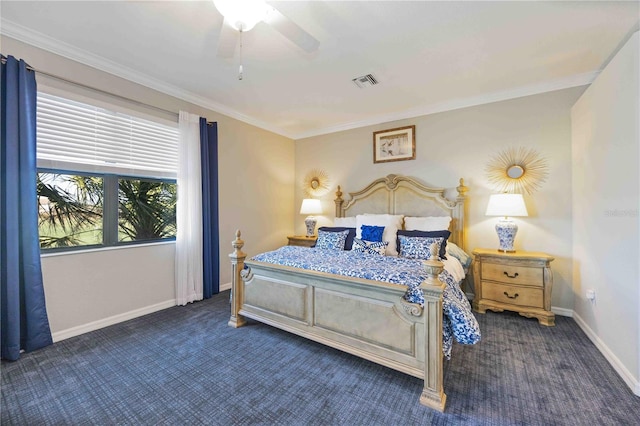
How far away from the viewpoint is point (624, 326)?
6.47 ft

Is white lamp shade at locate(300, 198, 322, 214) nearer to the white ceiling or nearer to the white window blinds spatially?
the white ceiling

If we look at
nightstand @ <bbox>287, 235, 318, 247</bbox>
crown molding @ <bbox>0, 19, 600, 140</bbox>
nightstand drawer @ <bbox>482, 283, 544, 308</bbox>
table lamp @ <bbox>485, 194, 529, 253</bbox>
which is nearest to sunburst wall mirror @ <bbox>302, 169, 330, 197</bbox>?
crown molding @ <bbox>0, 19, 600, 140</bbox>

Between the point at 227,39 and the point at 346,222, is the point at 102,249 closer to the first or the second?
the point at 227,39

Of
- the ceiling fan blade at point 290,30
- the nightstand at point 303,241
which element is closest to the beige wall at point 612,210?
the ceiling fan blade at point 290,30

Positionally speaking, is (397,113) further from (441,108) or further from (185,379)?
(185,379)

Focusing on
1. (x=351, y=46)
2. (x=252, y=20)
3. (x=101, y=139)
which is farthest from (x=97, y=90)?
(x=351, y=46)

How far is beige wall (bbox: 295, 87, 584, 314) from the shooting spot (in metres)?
3.08

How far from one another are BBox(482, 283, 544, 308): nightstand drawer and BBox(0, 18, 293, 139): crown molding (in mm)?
4173

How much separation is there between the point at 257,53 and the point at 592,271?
3.81 meters

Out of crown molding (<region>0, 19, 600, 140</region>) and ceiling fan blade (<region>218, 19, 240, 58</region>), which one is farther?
crown molding (<region>0, 19, 600, 140</region>)

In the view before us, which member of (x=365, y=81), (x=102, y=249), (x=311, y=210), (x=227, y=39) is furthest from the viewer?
(x=311, y=210)

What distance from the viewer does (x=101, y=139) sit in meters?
2.75

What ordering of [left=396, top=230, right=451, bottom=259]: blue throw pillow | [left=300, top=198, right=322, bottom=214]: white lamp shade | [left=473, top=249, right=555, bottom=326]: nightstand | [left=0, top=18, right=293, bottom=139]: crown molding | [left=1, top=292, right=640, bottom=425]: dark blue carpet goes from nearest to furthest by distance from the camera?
[left=1, top=292, right=640, bottom=425]: dark blue carpet, [left=0, top=18, right=293, bottom=139]: crown molding, [left=473, top=249, right=555, bottom=326]: nightstand, [left=396, top=230, right=451, bottom=259]: blue throw pillow, [left=300, top=198, right=322, bottom=214]: white lamp shade

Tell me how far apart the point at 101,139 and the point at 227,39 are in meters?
1.89
